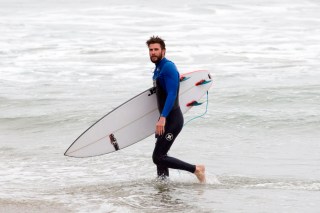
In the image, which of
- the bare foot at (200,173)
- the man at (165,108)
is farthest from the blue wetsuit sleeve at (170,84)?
the bare foot at (200,173)

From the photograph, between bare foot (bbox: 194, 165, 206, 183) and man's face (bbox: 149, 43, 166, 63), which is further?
bare foot (bbox: 194, 165, 206, 183)

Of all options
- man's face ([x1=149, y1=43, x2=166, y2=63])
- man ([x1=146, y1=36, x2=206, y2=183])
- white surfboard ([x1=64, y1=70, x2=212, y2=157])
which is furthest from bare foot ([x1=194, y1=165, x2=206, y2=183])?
man's face ([x1=149, y1=43, x2=166, y2=63])

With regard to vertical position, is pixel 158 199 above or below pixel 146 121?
below

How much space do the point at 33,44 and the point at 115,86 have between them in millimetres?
8332

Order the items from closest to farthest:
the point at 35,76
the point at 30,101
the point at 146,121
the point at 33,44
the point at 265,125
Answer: the point at 146,121 < the point at 265,125 < the point at 30,101 < the point at 35,76 < the point at 33,44

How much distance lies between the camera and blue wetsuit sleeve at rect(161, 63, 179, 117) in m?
7.71

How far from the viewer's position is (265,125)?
12789mm

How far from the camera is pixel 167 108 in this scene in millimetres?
7762

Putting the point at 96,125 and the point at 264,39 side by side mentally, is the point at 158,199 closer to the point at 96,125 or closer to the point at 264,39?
the point at 96,125

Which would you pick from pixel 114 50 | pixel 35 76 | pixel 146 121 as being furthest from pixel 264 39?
pixel 146 121

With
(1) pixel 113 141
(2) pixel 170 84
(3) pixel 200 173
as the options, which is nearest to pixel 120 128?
(1) pixel 113 141

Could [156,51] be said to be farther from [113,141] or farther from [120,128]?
[113,141]

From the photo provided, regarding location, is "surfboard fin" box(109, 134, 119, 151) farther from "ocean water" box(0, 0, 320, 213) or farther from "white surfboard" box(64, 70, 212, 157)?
"ocean water" box(0, 0, 320, 213)

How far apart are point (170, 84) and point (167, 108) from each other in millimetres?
254
